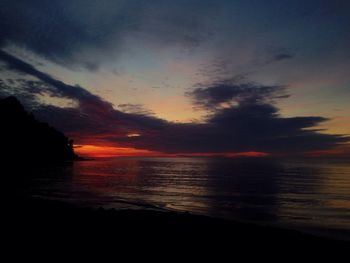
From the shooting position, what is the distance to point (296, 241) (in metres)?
14.8

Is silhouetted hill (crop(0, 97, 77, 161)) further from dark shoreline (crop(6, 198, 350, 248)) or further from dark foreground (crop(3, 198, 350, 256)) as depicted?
dark foreground (crop(3, 198, 350, 256))

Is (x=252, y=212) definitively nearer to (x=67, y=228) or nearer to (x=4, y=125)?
(x=67, y=228)

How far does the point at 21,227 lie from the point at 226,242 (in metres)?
10.3

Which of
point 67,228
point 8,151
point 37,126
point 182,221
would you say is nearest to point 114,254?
point 67,228

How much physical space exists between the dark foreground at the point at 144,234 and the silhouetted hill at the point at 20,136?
138903mm

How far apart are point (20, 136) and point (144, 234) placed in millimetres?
177275

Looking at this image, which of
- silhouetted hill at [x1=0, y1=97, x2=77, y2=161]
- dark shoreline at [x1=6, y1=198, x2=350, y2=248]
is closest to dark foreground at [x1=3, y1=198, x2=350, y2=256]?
dark shoreline at [x1=6, y1=198, x2=350, y2=248]

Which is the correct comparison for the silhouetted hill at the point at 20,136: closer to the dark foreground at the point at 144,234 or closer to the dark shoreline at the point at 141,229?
the dark shoreline at the point at 141,229

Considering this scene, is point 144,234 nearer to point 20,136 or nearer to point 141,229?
point 141,229

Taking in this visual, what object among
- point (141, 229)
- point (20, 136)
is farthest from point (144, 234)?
point (20, 136)

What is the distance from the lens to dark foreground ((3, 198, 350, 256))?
12047mm

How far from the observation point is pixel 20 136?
165500 mm

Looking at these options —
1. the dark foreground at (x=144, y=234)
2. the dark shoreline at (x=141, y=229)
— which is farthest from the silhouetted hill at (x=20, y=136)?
the dark foreground at (x=144, y=234)

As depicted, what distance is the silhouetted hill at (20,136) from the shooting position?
14950 centimetres
